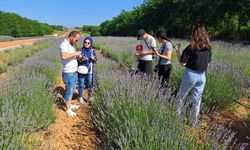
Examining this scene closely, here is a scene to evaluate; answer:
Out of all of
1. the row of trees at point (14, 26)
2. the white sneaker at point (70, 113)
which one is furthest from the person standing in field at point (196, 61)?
the row of trees at point (14, 26)

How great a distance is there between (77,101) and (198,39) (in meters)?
3.20

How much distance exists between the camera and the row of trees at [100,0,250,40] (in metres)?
19.7

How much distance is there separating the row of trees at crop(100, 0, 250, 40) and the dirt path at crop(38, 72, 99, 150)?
669 inches

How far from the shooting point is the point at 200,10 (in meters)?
23.6

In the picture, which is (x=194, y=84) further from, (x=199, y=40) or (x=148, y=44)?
(x=148, y=44)

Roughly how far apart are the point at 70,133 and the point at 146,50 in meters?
2.23

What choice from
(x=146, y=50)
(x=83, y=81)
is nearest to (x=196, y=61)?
(x=146, y=50)

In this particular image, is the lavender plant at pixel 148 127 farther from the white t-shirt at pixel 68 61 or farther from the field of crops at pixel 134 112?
the white t-shirt at pixel 68 61

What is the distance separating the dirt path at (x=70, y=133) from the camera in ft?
11.7

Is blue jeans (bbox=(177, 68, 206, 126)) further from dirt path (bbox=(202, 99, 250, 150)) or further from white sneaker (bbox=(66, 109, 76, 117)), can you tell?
white sneaker (bbox=(66, 109, 76, 117))

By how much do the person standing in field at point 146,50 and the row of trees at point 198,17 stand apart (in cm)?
1540

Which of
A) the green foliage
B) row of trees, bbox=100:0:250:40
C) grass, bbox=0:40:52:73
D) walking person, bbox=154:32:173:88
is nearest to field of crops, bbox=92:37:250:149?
walking person, bbox=154:32:173:88

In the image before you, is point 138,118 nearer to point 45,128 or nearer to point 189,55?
point 189,55

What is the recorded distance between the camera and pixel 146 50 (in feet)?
17.7
